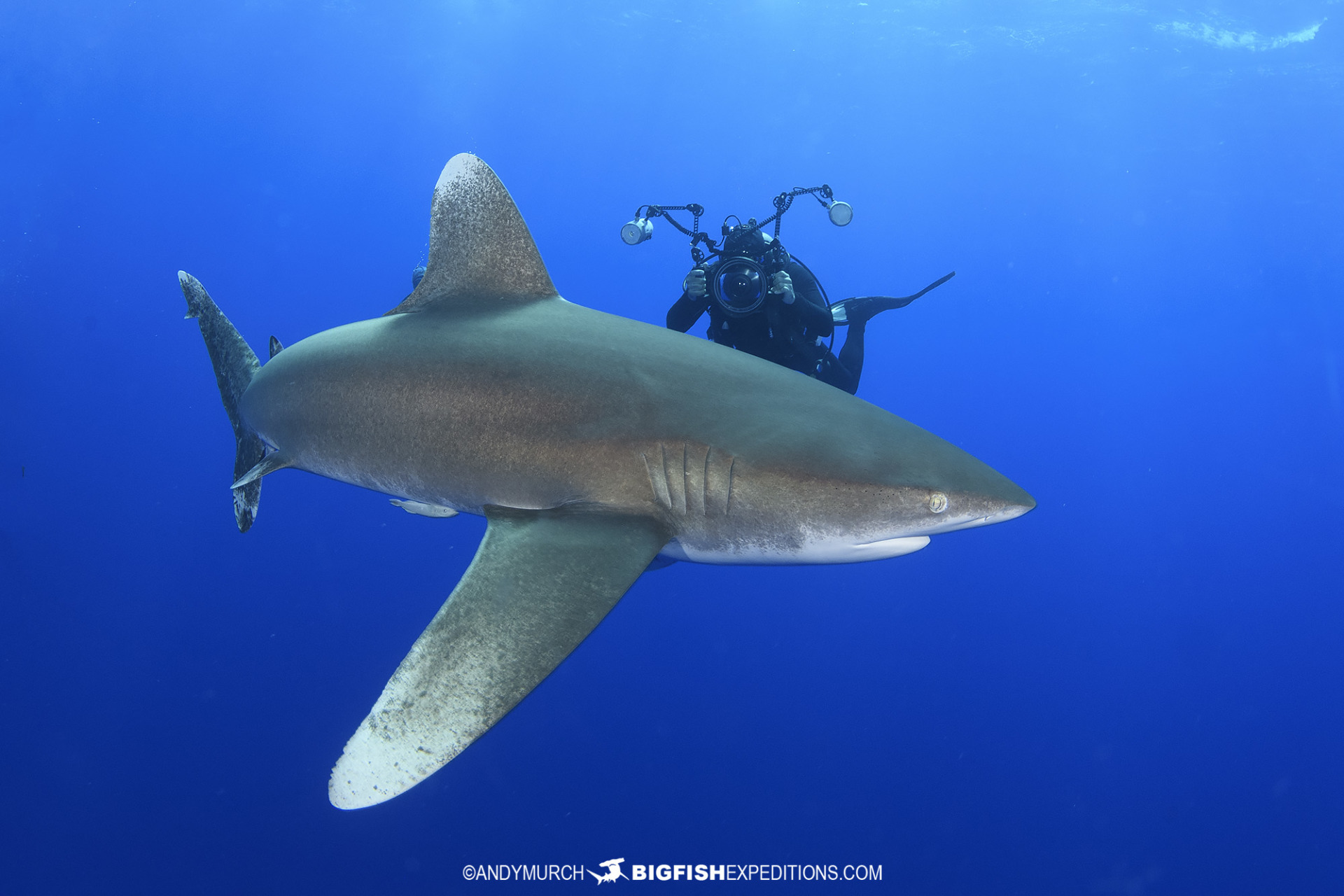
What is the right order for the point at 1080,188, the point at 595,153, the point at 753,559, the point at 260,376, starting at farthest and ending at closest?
1. the point at 595,153
2. the point at 1080,188
3. the point at 260,376
4. the point at 753,559

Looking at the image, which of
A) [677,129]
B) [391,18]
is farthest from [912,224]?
[391,18]

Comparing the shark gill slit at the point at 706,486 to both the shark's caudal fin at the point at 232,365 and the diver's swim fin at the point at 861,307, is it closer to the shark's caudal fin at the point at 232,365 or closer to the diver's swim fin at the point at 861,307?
the shark's caudal fin at the point at 232,365

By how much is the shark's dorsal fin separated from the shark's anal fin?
4.23ft

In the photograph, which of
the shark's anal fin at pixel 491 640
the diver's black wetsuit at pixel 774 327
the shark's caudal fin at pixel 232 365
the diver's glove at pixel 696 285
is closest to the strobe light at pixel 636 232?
the diver's black wetsuit at pixel 774 327

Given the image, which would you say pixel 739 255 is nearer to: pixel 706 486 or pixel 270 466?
pixel 706 486

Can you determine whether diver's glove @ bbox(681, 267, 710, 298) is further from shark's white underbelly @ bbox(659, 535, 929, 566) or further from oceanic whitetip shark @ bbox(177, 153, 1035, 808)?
shark's white underbelly @ bbox(659, 535, 929, 566)

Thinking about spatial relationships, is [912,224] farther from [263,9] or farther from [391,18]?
[263,9]

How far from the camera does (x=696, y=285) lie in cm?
507

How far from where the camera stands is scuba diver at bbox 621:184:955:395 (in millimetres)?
4809

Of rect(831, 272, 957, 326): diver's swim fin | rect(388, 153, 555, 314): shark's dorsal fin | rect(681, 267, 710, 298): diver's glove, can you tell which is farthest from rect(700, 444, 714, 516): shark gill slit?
rect(831, 272, 957, 326): diver's swim fin

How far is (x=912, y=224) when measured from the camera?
47.5 metres

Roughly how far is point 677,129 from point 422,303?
135 ft

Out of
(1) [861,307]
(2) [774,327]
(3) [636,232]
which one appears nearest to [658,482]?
(2) [774,327]

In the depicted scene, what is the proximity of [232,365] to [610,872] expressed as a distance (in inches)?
290
